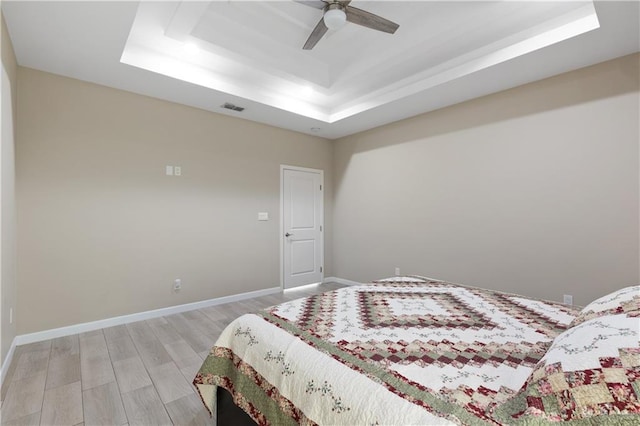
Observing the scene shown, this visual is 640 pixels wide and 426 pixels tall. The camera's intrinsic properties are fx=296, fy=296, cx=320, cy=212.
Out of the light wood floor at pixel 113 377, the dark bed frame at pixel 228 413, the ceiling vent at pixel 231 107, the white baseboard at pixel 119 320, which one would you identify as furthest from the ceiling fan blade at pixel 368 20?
the white baseboard at pixel 119 320

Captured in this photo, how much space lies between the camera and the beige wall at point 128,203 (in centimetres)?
291

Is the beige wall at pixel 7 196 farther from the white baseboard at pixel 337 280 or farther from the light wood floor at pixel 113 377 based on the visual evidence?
the white baseboard at pixel 337 280

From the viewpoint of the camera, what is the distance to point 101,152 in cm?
325

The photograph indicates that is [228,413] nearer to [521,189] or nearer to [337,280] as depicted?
[521,189]

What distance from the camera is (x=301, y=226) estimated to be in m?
5.05

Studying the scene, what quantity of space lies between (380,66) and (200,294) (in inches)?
142

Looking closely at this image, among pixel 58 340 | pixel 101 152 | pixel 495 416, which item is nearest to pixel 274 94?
pixel 101 152

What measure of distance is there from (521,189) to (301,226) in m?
3.14

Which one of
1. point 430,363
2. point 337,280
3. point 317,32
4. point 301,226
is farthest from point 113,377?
point 337,280

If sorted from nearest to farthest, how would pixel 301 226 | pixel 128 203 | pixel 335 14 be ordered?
pixel 335 14 → pixel 128 203 → pixel 301 226

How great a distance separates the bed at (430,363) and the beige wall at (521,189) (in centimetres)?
152

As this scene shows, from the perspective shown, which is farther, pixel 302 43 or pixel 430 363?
pixel 302 43

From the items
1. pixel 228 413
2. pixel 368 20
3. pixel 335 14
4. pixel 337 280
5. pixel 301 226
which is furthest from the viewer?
Result: pixel 337 280

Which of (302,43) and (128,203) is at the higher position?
(302,43)
